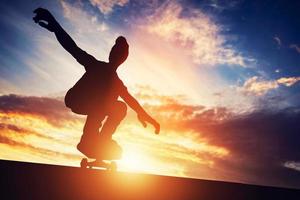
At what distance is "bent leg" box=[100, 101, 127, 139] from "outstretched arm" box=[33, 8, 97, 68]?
1.02 m

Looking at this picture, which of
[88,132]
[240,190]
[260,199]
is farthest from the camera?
[88,132]

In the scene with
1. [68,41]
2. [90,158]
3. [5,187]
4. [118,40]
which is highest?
[118,40]

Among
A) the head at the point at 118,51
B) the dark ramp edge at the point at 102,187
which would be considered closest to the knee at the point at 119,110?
the head at the point at 118,51

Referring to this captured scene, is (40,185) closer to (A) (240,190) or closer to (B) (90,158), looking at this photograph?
(A) (240,190)

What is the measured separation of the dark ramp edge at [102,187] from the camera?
3498 millimetres

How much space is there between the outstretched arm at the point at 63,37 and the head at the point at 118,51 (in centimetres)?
43

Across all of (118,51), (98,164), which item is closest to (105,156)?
(98,164)

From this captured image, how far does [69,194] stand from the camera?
11.4 ft

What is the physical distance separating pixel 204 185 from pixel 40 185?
2.22 meters

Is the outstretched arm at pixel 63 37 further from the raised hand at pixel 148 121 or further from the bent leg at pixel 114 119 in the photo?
the raised hand at pixel 148 121

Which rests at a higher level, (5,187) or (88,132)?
(88,132)

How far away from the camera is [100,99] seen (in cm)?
668

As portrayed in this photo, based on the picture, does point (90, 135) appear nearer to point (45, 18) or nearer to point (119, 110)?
point (119, 110)

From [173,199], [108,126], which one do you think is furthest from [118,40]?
[173,199]
